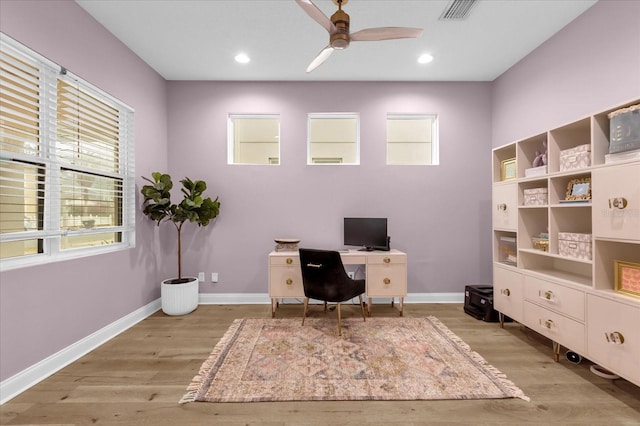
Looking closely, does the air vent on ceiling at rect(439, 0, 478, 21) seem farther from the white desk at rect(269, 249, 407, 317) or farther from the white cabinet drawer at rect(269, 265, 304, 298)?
the white cabinet drawer at rect(269, 265, 304, 298)

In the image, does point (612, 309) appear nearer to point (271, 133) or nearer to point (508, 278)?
point (508, 278)

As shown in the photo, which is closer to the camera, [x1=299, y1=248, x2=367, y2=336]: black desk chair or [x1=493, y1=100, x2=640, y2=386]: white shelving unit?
[x1=493, y1=100, x2=640, y2=386]: white shelving unit

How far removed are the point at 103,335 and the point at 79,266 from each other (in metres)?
0.74

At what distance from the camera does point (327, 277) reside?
2.95 metres

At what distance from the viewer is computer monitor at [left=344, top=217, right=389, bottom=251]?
12.0ft

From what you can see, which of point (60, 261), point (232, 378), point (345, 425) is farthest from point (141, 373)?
point (345, 425)

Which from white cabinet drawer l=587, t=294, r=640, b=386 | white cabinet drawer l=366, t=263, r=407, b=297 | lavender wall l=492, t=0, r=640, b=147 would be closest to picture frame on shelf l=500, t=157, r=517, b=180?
lavender wall l=492, t=0, r=640, b=147

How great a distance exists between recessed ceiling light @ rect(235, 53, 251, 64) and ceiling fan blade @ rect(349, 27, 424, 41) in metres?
1.63

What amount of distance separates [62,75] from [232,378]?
277 centimetres

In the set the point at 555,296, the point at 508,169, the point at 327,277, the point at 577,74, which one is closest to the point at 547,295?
the point at 555,296

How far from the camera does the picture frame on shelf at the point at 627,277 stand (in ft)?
6.15

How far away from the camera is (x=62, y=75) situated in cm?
238

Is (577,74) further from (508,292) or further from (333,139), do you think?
(333,139)

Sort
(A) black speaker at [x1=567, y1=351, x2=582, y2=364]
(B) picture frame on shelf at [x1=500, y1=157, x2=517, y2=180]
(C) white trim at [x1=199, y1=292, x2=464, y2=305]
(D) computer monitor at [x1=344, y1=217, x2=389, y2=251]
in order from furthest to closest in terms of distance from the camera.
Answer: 1. (C) white trim at [x1=199, y1=292, x2=464, y2=305]
2. (D) computer monitor at [x1=344, y1=217, x2=389, y2=251]
3. (B) picture frame on shelf at [x1=500, y1=157, x2=517, y2=180]
4. (A) black speaker at [x1=567, y1=351, x2=582, y2=364]
